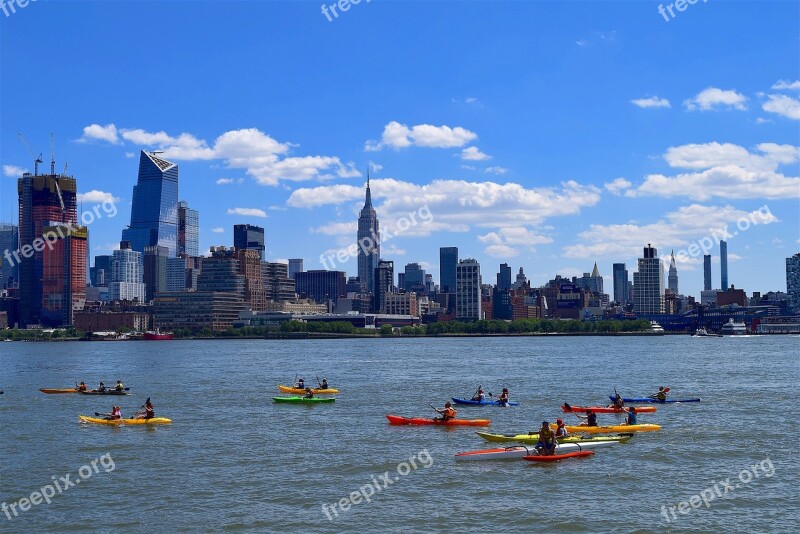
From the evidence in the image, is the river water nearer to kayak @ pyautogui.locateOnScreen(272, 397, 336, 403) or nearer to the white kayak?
the white kayak

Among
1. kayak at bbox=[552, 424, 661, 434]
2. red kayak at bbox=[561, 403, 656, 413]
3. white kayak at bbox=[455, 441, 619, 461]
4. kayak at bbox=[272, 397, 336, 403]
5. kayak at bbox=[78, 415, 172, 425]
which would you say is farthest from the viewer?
kayak at bbox=[272, 397, 336, 403]

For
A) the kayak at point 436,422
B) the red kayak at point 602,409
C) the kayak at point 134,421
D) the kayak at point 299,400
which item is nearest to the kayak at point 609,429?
the kayak at point 436,422

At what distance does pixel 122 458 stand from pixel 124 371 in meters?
90.1

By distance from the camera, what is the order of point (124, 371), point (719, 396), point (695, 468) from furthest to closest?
point (124, 371)
point (719, 396)
point (695, 468)

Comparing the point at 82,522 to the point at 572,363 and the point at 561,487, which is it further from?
the point at 572,363

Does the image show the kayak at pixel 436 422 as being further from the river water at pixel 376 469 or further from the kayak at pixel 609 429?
the kayak at pixel 609 429

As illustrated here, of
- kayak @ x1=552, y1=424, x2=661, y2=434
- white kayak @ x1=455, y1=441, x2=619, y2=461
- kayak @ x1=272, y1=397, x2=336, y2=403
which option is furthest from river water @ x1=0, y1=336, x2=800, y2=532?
kayak @ x1=552, y1=424, x2=661, y2=434

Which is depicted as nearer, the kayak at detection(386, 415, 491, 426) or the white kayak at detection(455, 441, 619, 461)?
the white kayak at detection(455, 441, 619, 461)

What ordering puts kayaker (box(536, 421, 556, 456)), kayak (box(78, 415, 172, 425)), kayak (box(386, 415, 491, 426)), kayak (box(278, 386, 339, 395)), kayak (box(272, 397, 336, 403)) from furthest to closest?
kayak (box(278, 386, 339, 395)), kayak (box(272, 397, 336, 403)), kayak (box(78, 415, 172, 425)), kayak (box(386, 415, 491, 426)), kayaker (box(536, 421, 556, 456))

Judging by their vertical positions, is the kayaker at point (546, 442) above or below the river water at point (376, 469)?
above

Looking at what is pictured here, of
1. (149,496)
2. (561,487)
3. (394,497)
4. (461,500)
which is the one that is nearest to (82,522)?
(149,496)

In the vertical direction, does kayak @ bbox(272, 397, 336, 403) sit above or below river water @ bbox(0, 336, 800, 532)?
above

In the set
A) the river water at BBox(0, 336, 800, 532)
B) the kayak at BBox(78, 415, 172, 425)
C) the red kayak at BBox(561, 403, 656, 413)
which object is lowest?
the river water at BBox(0, 336, 800, 532)

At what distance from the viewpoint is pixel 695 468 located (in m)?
46.9
